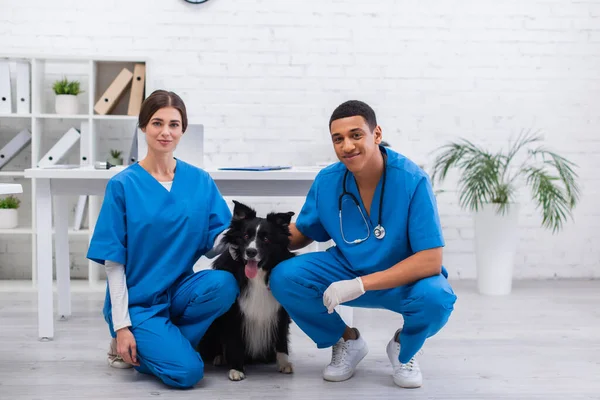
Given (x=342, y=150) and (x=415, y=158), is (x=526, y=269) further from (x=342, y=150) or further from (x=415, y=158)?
(x=342, y=150)

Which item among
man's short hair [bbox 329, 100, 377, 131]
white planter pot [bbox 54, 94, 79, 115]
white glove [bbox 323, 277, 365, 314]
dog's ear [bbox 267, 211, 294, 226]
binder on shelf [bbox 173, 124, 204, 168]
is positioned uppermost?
white planter pot [bbox 54, 94, 79, 115]

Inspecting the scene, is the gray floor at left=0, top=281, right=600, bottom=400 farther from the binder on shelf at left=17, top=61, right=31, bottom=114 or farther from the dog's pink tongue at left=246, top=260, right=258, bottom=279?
the binder on shelf at left=17, top=61, right=31, bottom=114

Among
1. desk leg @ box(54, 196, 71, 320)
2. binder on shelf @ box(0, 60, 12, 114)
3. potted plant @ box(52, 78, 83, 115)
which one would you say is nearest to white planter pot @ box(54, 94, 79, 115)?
potted plant @ box(52, 78, 83, 115)

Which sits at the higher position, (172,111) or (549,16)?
(549,16)

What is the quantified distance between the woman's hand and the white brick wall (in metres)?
2.24

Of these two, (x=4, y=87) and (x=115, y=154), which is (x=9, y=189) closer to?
(x=115, y=154)

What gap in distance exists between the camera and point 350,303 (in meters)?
2.36

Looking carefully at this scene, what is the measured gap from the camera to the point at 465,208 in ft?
14.3

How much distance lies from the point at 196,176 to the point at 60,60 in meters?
2.12

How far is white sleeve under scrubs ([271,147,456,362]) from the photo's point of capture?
2131mm

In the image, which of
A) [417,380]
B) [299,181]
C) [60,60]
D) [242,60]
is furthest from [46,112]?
[417,380]

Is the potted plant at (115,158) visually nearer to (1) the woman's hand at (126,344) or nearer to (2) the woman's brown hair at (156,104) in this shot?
(2) the woman's brown hair at (156,104)

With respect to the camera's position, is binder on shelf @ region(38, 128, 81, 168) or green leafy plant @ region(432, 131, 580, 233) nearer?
green leafy plant @ region(432, 131, 580, 233)

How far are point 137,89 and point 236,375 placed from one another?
234 cm
